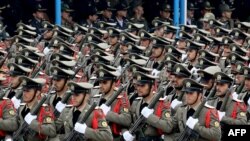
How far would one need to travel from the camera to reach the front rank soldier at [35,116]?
1773cm

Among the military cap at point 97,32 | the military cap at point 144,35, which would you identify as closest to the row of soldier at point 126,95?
the military cap at point 144,35

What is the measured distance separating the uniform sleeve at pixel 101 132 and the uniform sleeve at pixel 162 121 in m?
0.94

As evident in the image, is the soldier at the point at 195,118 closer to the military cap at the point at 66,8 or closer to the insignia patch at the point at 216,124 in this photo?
the insignia patch at the point at 216,124

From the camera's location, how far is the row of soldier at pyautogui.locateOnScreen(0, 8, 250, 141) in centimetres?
1752

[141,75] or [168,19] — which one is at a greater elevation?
[141,75]

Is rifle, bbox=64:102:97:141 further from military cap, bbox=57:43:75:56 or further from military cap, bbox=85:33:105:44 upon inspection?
military cap, bbox=85:33:105:44

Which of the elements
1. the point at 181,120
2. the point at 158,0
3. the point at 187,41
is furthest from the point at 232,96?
the point at 158,0

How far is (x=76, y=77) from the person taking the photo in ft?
68.9

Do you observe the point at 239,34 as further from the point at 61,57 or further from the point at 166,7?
the point at 166,7

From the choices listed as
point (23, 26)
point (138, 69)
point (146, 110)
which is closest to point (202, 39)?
point (23, 26)

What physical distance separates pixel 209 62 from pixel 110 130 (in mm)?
4100

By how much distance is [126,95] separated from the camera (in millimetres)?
18766

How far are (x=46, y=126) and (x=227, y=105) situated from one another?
2.74 m

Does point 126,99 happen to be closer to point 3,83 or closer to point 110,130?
point 110,130
